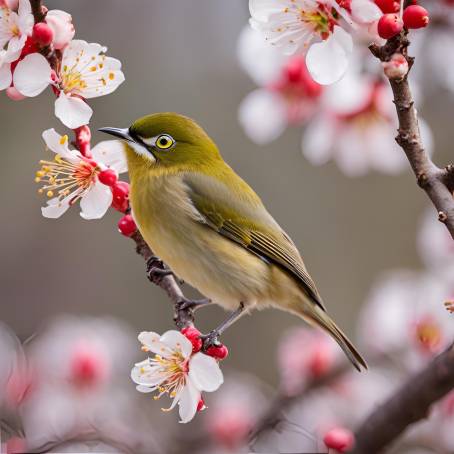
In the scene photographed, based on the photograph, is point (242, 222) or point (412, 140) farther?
point (242, 222)

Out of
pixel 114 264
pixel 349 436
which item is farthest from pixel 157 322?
pixel 349 436

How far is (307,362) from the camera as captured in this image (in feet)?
10.6

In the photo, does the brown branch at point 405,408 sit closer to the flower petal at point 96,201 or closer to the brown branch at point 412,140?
the brown branch at point 412,140

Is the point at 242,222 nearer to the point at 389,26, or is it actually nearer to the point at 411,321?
the point at 411,321

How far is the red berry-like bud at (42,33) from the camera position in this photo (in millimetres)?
1928

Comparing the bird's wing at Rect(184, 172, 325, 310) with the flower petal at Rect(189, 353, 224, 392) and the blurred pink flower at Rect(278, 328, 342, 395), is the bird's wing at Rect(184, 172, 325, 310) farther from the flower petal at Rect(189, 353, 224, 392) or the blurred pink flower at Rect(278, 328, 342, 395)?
the flower petal at Rect(189, 353, 224, 392)

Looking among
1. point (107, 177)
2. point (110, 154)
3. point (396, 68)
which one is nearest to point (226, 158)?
point (110, 154)

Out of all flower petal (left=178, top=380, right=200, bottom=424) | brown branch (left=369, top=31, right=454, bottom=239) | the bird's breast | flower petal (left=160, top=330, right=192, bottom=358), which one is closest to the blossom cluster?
the bird's breast

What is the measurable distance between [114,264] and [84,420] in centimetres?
437

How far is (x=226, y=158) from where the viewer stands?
6836 millimetres

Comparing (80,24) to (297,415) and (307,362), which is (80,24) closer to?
(307,362)

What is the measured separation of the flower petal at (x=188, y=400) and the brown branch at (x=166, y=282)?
1.18 ft

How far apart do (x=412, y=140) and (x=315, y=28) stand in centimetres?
47

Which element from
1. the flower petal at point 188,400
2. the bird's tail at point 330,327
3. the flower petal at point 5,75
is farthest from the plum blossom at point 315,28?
the bird's tail at point 330,327
